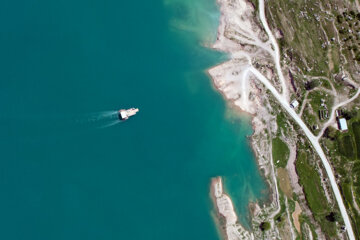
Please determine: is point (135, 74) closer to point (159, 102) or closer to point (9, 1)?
point (159, 102)

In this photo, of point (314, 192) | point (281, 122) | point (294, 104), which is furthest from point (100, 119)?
point (314, 192)

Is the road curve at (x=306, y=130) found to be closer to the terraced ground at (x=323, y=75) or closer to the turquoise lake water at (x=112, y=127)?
the terraced ground at (x=323, y=75)

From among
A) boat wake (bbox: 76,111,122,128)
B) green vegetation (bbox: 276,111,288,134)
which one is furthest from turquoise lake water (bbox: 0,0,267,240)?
green vegetation (bbox: 276,111,288,134)

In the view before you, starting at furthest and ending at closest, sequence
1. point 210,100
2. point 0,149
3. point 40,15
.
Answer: point 210,100 < point 40,15 < point 0,149

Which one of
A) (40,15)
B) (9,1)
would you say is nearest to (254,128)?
(40,15)

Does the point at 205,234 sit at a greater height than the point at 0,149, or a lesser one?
lesser

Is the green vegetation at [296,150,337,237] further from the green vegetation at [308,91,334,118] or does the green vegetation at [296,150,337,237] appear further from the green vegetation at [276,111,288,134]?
the green vegetation at [308,91,334,118]
